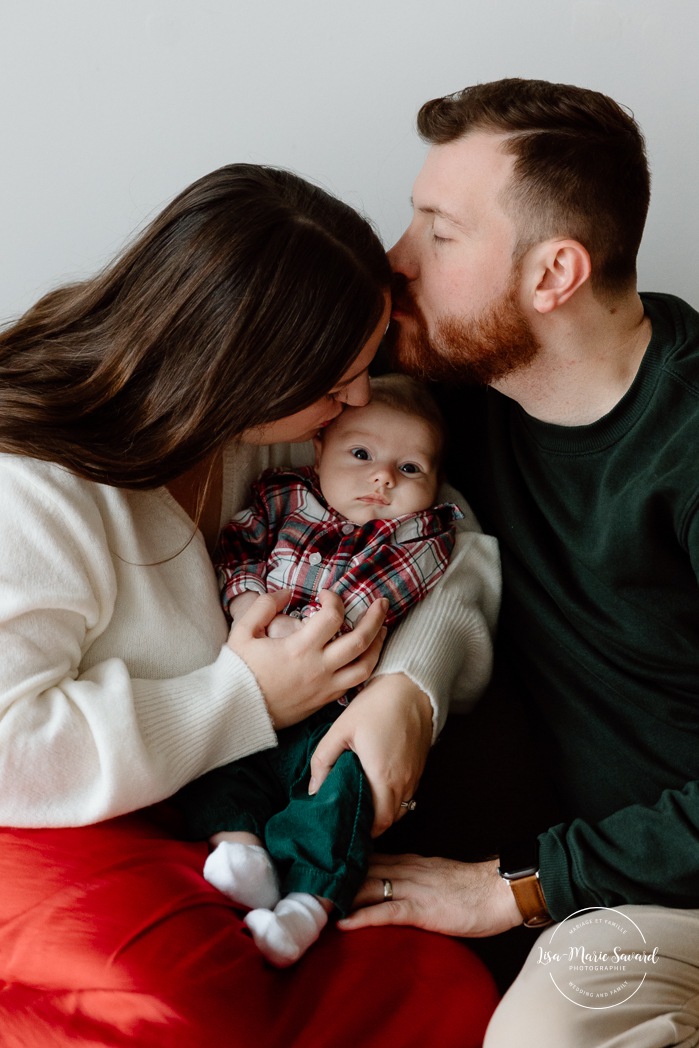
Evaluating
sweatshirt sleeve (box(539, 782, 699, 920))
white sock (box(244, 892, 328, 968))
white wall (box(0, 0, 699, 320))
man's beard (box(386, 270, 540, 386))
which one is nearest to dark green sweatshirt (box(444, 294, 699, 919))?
sweatshirt sleeve (box(539, 782, 699, 920))

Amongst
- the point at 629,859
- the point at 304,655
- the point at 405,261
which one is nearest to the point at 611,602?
the point at 629,859

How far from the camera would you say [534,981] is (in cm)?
151

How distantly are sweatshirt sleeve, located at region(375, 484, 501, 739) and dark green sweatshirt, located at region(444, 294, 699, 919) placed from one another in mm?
47

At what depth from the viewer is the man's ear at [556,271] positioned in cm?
156

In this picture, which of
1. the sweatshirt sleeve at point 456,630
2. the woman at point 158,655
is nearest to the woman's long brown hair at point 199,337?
the woman at point 158,655

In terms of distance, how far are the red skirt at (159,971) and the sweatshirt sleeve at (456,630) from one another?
41 cm

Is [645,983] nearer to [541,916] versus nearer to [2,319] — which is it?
[541,916]

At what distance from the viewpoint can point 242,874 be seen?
1.42m

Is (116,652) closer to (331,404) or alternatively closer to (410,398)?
(331,404)

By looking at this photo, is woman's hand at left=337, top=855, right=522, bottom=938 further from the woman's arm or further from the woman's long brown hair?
the woman's long brown hair

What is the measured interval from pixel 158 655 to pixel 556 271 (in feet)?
2.89

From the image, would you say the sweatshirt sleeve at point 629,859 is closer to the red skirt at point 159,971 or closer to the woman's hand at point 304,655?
the red skirt at point 159,971

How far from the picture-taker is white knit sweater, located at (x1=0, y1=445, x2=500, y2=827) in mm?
1355

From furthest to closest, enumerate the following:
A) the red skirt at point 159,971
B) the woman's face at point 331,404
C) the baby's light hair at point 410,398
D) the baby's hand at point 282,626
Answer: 1. the baby's light hair at point 410,398
2. the baby's hand at point 282,626
3. the woman's face at point 331,404
4. the red skirt at point 159,971
